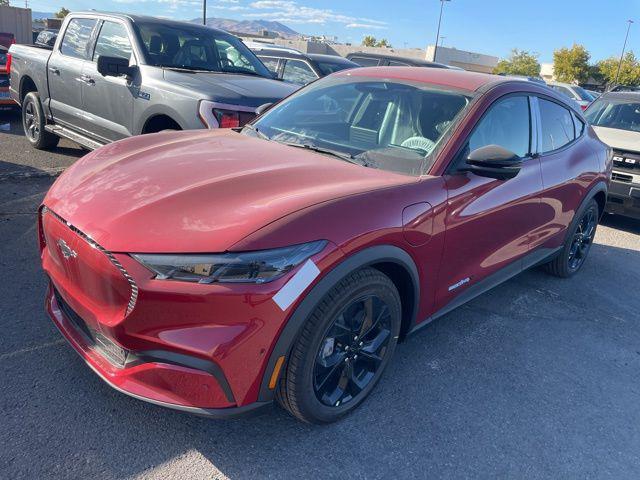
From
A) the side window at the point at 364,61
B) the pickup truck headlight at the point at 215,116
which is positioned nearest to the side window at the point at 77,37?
the pickup truck headlight at the point at 215,116

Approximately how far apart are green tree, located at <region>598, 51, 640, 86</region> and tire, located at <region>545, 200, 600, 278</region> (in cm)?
5917

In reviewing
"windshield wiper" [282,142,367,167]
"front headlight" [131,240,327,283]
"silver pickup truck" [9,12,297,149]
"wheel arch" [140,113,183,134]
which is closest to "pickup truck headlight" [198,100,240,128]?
"silver pickup truck" [9,12,297,149]

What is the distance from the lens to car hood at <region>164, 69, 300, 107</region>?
207 inches

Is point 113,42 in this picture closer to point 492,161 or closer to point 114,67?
point 114,67

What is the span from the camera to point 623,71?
57625 mm

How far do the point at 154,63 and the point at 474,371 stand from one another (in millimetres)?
4573

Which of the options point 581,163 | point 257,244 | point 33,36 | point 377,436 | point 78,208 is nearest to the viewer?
point 257,244

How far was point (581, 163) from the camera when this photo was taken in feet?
14.8

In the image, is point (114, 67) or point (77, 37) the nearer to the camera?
point (114, 67)

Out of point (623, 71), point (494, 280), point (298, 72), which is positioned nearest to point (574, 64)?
point (623, 71)

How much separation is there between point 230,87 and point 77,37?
8.43 feet

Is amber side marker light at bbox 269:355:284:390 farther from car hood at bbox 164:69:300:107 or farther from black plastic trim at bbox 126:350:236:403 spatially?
car hood at bbox 164:69:300:107

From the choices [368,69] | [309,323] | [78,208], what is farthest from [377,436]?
[368,69]

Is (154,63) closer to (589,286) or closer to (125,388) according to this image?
(125,388)
